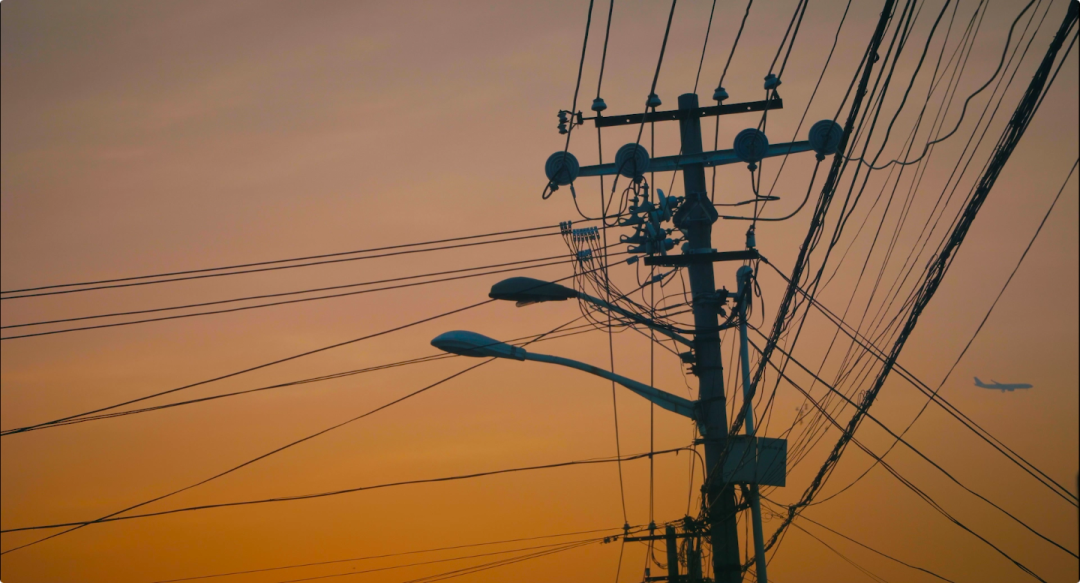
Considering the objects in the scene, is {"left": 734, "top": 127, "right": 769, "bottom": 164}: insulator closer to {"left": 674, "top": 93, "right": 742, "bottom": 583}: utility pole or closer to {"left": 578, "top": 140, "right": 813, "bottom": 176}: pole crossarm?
{"left": 578, "top": 140, "right": 813, "bottom": 176}: pole crossarm

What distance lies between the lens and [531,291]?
16984mm

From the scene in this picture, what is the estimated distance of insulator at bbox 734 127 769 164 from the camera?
15.9m

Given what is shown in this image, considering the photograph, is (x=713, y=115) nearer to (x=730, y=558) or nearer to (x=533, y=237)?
(x=533, y=237)

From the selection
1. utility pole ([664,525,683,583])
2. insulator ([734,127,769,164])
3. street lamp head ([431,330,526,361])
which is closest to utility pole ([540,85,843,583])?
insulator ([734,127,769,164])

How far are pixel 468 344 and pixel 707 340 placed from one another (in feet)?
13.4

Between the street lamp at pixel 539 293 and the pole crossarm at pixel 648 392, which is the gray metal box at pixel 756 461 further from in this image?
the street lamp at pixel 539 293

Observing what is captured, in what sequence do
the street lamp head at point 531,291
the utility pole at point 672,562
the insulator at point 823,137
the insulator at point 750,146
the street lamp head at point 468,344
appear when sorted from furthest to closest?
the utility pole at point 672,562 < the street lamp head at point 531,291 < the street lamp head at point 468,344 < the insulator at point 750,146 < the insulator at point 823,137

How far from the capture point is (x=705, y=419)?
16.2m

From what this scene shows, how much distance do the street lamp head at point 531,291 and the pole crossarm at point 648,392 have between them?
3.64 ft

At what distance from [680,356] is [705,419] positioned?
4.06 feet

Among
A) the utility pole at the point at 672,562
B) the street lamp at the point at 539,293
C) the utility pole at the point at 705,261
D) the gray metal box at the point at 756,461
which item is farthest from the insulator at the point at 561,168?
the utility pole at the point at 672,562

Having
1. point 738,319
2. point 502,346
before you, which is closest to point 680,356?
point 738,319

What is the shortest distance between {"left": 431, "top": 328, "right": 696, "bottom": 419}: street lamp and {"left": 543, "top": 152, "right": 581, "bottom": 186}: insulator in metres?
3.02

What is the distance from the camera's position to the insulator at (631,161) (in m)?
16.0
